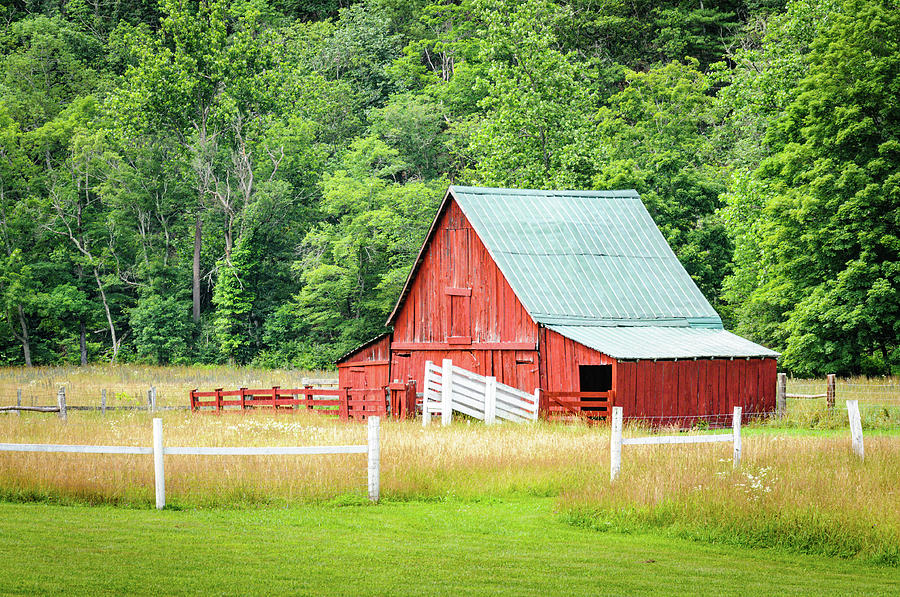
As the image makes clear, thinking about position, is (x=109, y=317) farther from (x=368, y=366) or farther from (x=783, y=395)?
(x=783, y=395)

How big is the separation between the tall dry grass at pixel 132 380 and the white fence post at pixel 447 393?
17901mm

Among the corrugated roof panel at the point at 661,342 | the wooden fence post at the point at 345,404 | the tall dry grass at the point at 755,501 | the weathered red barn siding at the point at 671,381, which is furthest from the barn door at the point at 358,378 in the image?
the tall dry grass at the point at 755,501

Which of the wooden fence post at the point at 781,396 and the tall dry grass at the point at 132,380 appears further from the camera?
the tall dry grass at the point at 132,380

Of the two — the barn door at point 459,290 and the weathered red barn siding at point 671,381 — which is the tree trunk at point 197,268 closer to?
the barn door at point 459,290

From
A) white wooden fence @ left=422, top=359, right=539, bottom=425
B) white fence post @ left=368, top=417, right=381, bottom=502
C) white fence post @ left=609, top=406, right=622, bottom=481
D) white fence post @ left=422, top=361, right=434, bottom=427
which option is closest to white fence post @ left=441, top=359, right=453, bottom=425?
white wooden fence @ left=422, top=359, right=539, bottom=425

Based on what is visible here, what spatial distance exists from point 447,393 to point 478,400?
0.89m

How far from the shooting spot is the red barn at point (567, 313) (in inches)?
1219

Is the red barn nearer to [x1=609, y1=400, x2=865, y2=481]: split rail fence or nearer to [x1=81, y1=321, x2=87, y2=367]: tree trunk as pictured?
[x1=609, y1=400, x2=865, y2=481]: split rail fence

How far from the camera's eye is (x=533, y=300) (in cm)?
3347

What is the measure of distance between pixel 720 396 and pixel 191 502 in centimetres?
1931

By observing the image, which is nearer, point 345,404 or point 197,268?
point 345,404

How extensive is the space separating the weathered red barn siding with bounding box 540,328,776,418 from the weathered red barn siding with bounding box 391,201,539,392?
101 centimetres

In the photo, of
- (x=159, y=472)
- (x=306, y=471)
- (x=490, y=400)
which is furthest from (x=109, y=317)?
(x=159, y=472)

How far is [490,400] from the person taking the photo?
3044 cm
